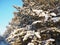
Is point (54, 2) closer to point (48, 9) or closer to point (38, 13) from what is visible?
point (48, 9)

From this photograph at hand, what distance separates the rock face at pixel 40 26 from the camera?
414 inches

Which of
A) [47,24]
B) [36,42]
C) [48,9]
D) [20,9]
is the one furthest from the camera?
[20,9]

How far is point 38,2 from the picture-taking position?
12594mm

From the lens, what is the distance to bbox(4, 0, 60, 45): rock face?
10514 mm

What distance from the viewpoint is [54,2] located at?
12398 mm

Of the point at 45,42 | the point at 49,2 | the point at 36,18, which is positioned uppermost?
the point at 49,2

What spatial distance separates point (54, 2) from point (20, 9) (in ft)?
8.42

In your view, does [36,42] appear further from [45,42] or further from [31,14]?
[31,14]

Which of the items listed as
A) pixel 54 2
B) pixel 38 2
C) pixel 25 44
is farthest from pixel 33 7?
pixel 25 44

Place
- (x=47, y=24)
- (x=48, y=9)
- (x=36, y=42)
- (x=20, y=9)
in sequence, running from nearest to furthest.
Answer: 1. (x=36, y=42)
2. (x=47, y=24)
3. (x=48, y=9)
4. (x=20, y=9)

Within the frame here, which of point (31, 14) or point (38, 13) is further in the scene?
point (31, 14)

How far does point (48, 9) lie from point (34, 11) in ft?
4.02

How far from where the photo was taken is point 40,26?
37.7ft

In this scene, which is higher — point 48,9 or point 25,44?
point 48,9
